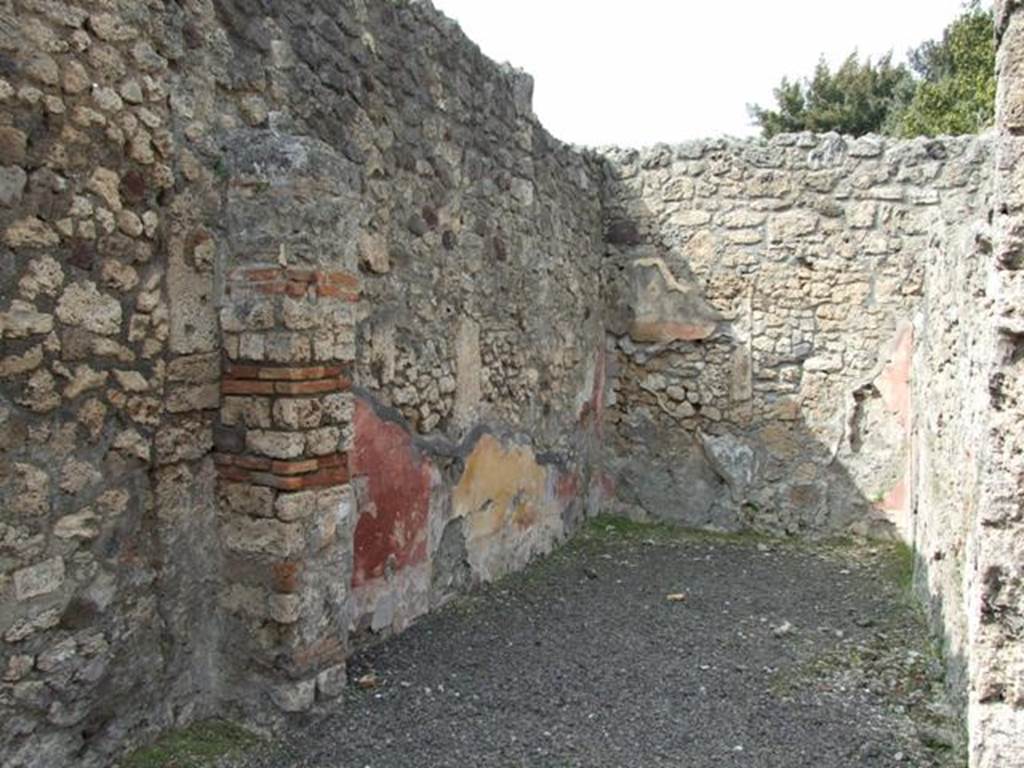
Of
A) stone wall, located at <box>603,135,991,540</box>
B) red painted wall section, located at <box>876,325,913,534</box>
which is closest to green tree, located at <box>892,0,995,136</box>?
stone wall, located at <box>603,135,991,540</box>

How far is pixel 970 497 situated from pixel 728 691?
1.14 meters

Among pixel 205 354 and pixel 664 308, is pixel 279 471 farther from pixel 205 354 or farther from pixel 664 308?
pixel 664 308

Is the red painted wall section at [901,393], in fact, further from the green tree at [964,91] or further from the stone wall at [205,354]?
the green tree at [964,91]

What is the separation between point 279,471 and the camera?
2535 mm

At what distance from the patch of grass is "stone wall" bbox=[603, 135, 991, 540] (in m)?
3.90

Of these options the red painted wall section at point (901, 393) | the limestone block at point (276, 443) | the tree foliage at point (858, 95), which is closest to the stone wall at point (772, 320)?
the red painted wall section at point (901, 393)

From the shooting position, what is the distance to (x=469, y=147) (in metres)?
4.03

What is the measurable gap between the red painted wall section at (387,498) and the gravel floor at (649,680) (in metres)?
0.35

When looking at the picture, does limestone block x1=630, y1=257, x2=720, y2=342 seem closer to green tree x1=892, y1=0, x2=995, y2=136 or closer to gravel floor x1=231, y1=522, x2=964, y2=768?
gravel floor x1=231, y1=522, x2=964, y2=768

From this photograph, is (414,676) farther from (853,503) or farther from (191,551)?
(853,503)

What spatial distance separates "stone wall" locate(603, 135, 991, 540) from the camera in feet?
17.9

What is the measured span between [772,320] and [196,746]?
449 centimetres

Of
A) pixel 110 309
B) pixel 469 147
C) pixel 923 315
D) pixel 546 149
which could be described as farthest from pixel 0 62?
pixel 923 315

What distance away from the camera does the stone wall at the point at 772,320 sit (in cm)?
545
